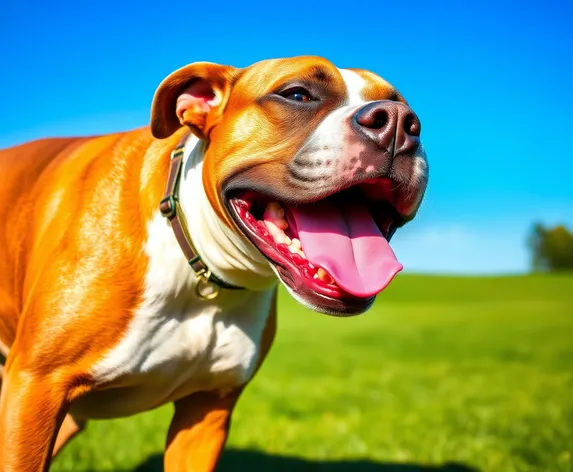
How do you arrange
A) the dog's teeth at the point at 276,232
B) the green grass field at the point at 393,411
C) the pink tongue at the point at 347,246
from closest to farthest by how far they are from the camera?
the pink tongue at the point at 347,246 < the dog's teeth at the point at 276,232 < the green grass field at the point at 393,411

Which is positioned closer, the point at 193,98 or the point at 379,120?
the point at 379,120

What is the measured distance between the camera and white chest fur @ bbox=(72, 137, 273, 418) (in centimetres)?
277

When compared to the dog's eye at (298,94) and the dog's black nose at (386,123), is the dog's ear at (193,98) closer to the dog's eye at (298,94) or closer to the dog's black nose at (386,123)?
the dog's eye at (298,94)

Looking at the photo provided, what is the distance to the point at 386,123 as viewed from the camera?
236 centimetres

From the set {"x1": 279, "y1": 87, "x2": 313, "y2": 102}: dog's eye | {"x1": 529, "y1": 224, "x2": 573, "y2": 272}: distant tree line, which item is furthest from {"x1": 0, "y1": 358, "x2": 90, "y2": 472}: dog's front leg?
{"x1": 529, "y1": 224, "x2": 573, "y2": 272}: distant tree line

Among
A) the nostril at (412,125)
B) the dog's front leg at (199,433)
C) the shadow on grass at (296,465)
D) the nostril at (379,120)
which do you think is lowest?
the shadow on grass at (296,465)

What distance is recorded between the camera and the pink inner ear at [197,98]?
2797 mm

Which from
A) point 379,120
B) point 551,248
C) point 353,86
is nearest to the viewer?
point 379,120

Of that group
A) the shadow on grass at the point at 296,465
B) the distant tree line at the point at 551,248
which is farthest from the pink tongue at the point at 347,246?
the distant tree line at the point at 551,248

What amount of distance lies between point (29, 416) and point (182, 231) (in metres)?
0.92

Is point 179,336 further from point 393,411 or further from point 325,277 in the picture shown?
point 393,411

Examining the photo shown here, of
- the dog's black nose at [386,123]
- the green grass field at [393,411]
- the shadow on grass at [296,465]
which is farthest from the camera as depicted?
the green grass field at [393,411]

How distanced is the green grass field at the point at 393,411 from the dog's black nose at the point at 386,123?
3.06 meters

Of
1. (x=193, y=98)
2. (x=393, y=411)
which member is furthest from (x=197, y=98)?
(x=393, y=411)
